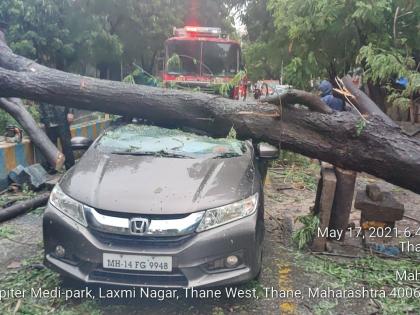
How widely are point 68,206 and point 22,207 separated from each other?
255 centimetres

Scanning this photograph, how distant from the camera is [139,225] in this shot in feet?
10.8

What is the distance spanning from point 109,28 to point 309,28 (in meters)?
11.8

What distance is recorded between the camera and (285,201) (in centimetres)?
685

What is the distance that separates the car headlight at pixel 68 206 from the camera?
346cm

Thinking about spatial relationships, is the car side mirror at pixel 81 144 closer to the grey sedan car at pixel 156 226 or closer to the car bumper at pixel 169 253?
the grey sedan car at pixel 156 226

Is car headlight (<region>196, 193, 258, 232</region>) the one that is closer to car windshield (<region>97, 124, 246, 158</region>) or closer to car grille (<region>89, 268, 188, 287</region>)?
car grille (<region>89, 268, 188, 287</region>)

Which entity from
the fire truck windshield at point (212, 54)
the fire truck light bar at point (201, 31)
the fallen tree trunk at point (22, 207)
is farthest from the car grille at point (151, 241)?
the fire truck light bar at point (201, 31)

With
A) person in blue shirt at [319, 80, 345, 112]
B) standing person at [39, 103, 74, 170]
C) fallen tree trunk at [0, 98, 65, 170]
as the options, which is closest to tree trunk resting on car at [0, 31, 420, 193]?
fallen tree trunk at [0, 98, 65, 170]

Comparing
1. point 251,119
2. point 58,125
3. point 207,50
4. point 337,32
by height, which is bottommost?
point 58,125

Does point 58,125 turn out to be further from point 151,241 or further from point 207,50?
point 207,50

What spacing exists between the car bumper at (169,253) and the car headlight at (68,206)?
1.9 inches

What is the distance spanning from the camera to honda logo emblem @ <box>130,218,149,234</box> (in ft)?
10.8

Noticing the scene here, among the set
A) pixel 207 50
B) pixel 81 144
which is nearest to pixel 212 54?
pixel 207 50

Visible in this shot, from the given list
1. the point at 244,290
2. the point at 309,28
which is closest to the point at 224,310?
the point at 244,290
